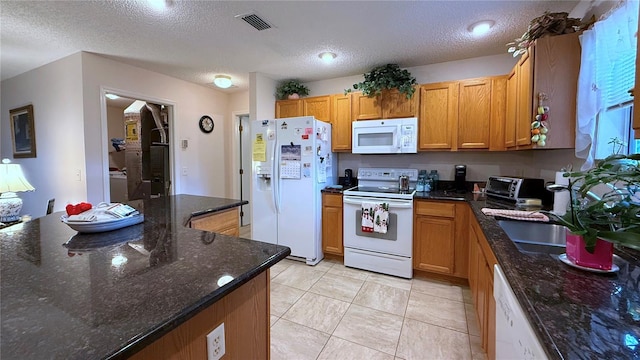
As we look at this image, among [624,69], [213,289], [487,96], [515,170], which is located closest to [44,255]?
[213,289]

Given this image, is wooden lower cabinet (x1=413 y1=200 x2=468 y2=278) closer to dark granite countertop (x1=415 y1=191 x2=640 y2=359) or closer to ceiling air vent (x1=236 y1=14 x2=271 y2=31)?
dark granite countertop (x1=415 y1=191 x2=640 y2=359)

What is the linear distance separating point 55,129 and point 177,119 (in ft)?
4.25

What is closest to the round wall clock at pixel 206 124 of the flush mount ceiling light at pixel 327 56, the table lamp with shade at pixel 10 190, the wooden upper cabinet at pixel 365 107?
the table lamp with shade at pixel 10 190

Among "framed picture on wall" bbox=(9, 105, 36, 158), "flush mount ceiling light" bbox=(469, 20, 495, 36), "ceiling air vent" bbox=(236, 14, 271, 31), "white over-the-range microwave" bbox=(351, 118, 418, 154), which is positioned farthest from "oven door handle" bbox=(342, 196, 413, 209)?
"framed picture on wall" bbox=(9, 105, 36, 158)

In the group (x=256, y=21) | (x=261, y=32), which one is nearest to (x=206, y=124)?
(x=261, y=32)

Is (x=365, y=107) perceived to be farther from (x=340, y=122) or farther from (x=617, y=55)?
(x=617, y=55)

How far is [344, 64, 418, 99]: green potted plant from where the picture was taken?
288 centimetres

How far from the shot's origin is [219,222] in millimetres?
1983

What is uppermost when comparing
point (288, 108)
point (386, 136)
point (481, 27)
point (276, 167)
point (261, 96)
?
point (481, 27)

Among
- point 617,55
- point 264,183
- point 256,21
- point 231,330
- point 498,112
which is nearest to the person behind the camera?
point 231,330

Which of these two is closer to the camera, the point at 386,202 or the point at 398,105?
the point at 386,202

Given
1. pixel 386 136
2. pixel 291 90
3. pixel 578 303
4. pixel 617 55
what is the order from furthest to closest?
pixel 291 90 → pixel 386 136 → pixel 617 55 → pixel 578 303

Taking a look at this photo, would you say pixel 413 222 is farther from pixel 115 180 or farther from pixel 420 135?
pixel 115 180

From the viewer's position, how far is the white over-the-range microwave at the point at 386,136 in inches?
113
